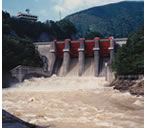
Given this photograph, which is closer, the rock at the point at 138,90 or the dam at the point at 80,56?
the rock at the point at 138,90

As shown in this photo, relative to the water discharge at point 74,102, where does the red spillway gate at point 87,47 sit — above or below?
above

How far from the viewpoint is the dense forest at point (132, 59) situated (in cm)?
1252

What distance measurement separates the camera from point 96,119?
448cm

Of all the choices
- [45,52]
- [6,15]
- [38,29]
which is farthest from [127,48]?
[38,29]

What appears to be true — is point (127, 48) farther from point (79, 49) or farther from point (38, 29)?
point (38, 29)

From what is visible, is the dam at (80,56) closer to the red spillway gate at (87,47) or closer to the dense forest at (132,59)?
the red spillway gate at (87,47)

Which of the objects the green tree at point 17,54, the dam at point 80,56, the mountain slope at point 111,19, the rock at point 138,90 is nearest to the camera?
the rock at point 138,90

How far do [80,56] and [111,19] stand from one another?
145ft

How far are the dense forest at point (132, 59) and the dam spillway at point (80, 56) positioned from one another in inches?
285

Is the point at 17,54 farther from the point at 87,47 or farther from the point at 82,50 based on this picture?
the point at 87,47

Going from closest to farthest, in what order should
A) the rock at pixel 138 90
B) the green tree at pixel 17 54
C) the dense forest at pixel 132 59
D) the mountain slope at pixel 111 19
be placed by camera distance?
the rock at pixel 138 90, the dense forest at pixel 132 59, the green tree at pixel 17 54, the mountain slope at pixel 111 19

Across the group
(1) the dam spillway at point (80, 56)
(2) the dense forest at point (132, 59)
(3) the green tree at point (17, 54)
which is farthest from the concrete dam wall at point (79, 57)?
(2) the dense forest at point (132, 59)

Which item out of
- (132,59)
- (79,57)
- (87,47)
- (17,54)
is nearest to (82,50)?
(79,57)

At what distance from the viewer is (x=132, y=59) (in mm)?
13055
